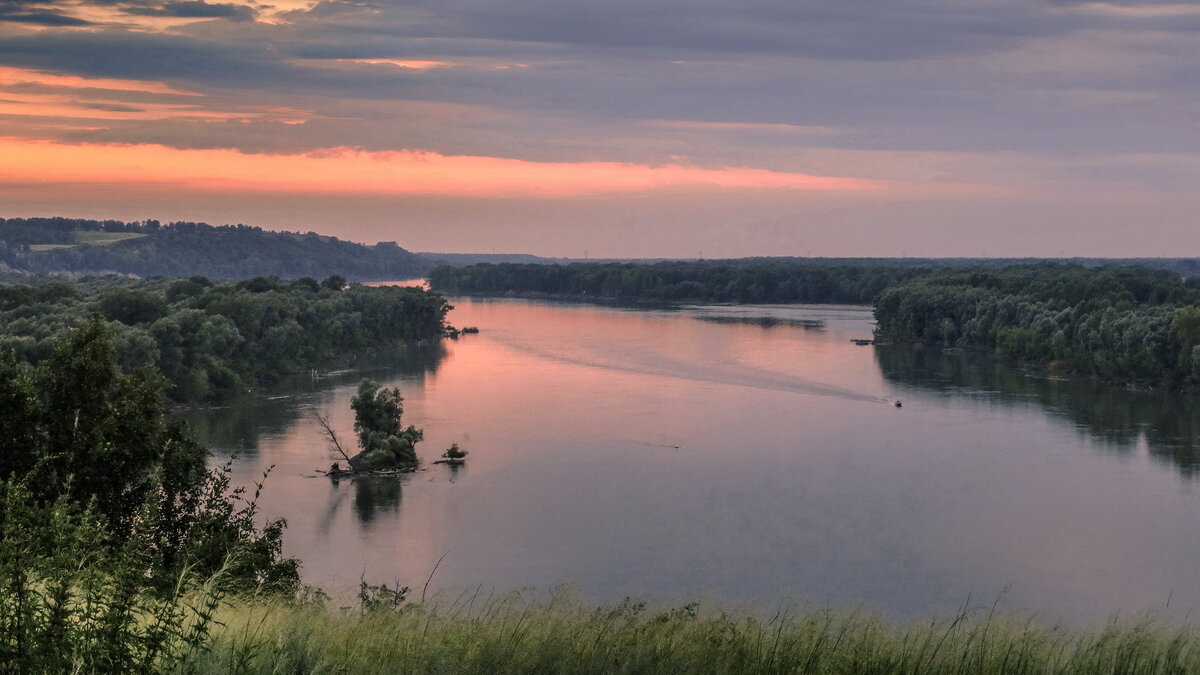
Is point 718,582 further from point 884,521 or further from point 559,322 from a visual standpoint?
point 559,322

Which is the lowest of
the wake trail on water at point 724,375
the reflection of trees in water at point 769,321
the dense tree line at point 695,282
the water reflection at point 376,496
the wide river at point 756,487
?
the water reflection at point 376,496

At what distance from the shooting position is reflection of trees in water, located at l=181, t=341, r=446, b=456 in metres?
38.9

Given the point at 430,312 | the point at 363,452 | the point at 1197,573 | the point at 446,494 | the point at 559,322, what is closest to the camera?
the point at 1197,573

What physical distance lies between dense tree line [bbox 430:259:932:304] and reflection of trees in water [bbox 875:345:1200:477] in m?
43.7

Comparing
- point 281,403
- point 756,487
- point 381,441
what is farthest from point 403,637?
point 281,403

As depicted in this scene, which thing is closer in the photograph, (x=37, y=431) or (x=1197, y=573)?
(x=37, y=431)

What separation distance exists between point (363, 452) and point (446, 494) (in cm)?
421

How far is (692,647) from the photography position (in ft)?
23.0

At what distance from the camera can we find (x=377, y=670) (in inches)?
254

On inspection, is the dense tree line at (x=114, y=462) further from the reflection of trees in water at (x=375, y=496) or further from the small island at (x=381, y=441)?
the small island at (x=381, y=441)

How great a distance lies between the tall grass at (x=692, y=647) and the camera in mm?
6684

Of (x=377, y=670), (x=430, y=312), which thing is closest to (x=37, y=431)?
(x=377, y=670)

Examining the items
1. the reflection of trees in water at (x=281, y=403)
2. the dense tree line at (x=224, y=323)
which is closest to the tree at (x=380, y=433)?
the reflection of trees in water at (x=281, y=403)

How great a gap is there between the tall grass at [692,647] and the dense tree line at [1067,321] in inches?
1778
